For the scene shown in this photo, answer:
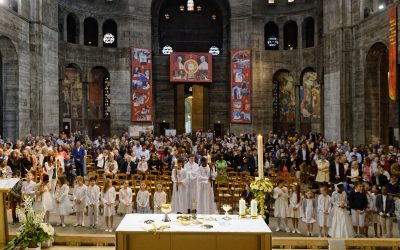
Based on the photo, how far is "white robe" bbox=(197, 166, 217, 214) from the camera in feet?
48.1

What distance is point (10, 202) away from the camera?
14102 mm

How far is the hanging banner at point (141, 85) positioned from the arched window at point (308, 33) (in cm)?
1397

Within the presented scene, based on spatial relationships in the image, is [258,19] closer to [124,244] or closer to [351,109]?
[351,109]

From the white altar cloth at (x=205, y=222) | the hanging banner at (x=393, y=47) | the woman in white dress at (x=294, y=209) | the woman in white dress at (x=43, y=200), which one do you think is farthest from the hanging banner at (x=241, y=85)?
the white altar cloth at (x=205, y=222)

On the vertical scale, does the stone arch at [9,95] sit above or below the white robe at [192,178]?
above

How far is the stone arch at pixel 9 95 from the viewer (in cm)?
2577

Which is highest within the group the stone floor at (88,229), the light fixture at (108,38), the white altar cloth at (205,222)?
the light fixture at (108,38)

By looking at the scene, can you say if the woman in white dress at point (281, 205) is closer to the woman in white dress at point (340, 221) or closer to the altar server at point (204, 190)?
the woman in white dress at point (340, 221)

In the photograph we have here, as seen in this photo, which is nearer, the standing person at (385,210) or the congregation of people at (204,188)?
the standing person at (385,210)

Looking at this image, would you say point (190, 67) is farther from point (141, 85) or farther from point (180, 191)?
point (180, 191)

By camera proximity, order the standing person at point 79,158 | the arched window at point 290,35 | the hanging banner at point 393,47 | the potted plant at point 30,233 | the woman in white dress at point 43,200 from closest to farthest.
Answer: the potted plant at point 30,233 → the woman in white dress at point 43,200 → the standing person at point 79,158 → the hanging banner at point 393,47 → the arched window at point 290,35

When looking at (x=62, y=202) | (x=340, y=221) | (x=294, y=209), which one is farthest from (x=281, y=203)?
(x=62, y=202)

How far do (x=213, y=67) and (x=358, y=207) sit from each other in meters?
28.5

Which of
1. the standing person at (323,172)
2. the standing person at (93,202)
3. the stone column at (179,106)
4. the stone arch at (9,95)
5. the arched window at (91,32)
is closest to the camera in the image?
the standing person at (93,202)
